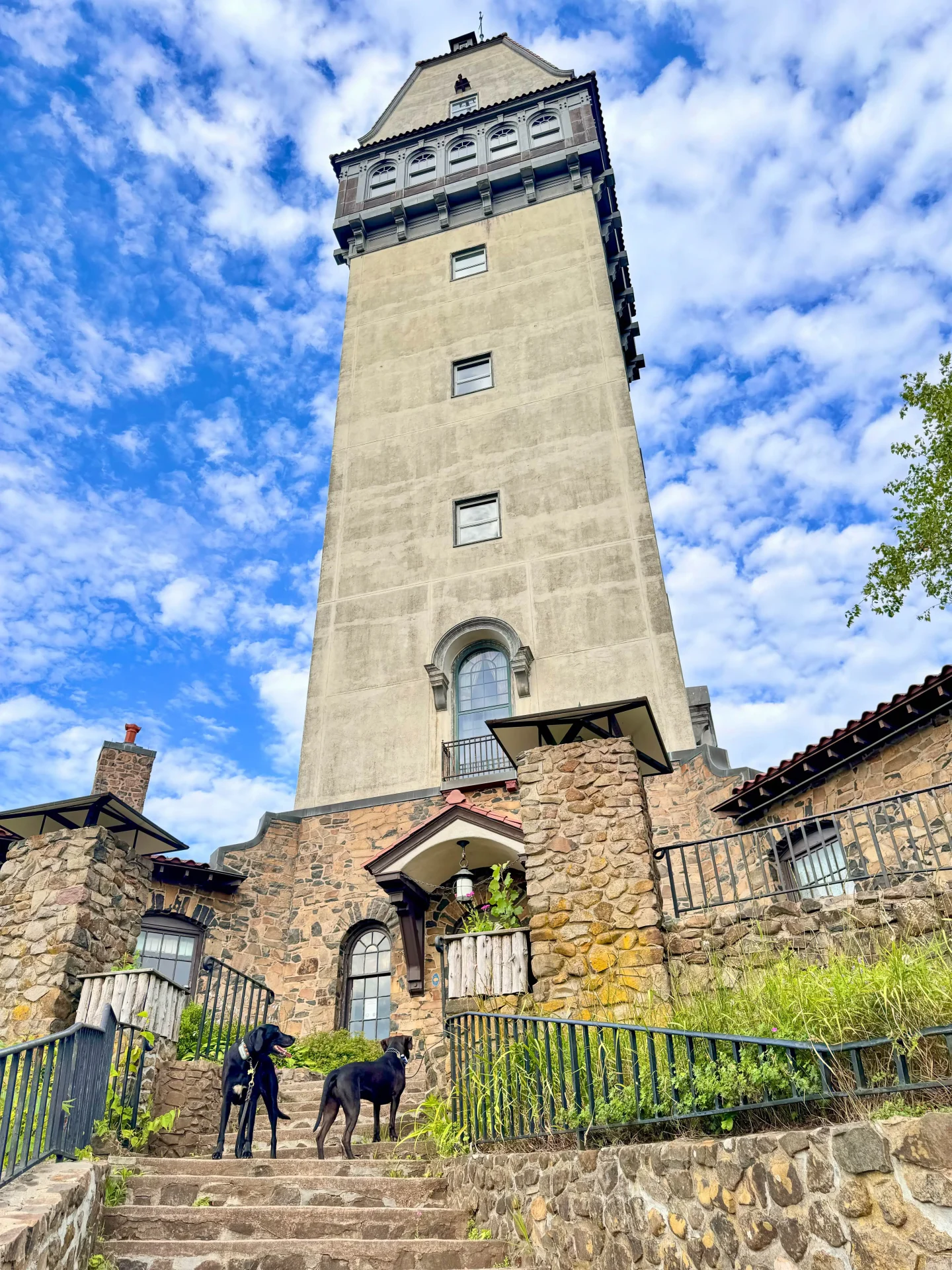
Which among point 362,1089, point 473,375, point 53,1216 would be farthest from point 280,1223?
point 473,375

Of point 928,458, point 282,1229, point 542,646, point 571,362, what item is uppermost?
point 571,362

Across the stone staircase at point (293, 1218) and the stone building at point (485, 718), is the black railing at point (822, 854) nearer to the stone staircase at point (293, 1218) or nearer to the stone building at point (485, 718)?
the stone building at point (485, 718)

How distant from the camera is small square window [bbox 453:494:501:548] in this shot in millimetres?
18938

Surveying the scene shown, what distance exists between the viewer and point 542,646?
1720 cm

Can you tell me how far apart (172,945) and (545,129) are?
22.7 metres

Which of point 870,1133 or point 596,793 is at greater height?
point 596,793

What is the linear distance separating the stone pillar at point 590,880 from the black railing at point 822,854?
0.41 meters

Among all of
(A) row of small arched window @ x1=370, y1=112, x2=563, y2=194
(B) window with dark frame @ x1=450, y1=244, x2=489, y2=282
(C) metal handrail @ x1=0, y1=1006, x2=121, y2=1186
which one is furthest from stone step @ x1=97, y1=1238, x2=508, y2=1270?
(A) row of small arched window @ x1=370, y1=112, x2=563, y2=194

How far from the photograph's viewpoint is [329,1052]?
1305 cm

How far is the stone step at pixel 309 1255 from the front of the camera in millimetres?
5816

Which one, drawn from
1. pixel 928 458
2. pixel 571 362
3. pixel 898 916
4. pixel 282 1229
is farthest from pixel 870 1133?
pixel 571 362

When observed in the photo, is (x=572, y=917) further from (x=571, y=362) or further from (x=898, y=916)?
(x=571, y=362)

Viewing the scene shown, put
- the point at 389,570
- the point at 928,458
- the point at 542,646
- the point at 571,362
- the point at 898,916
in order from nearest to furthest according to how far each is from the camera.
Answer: the point at 898,916
the point at 928,458
the point at 542,646
the point at 389,570
the point at 571,362

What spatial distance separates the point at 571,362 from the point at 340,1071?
1633 cm
